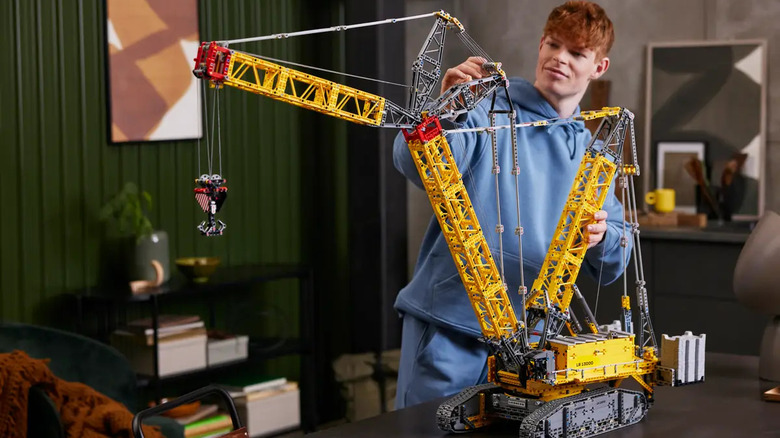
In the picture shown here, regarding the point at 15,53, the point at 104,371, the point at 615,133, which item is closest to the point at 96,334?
the point at 104,371

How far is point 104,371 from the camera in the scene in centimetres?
400

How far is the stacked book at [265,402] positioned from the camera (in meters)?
5.20

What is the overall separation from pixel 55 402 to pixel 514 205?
1.63 metres

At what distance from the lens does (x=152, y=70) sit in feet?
16.6

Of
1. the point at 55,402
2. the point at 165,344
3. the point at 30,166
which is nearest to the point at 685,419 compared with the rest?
the point at 55,402

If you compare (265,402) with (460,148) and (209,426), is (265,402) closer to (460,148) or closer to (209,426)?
(209,426)

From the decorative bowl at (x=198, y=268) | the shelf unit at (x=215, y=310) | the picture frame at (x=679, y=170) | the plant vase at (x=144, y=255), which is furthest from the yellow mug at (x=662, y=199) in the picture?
the plant vase at (x=144, y=255)

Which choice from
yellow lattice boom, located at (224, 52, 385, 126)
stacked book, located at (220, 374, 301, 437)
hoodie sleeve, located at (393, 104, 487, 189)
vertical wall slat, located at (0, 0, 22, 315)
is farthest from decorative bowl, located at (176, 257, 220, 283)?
yellow lattice boom, located at (224, 52, 385, 126)

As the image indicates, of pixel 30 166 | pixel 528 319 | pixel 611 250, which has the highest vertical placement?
pixel 30 166

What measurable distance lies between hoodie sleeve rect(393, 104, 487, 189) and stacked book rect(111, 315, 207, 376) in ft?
7.73

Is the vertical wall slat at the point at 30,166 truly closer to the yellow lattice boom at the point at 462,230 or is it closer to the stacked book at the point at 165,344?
the stacked book at the point at 165,344

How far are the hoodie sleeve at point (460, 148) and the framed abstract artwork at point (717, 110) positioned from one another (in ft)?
10.1

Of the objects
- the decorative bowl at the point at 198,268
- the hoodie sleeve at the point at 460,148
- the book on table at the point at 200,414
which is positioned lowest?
the book on table at the point at 200,414

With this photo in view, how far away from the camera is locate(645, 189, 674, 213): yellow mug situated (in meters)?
5.43
